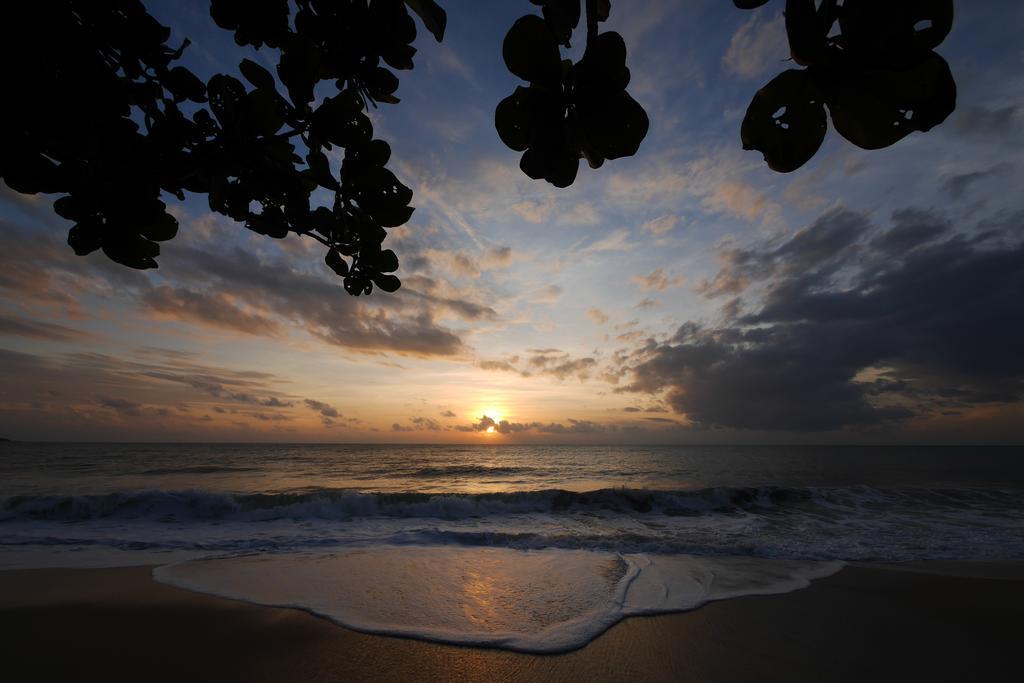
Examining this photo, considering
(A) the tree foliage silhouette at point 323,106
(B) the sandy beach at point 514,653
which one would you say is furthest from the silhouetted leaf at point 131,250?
(B) the sandy beach at point 514,653

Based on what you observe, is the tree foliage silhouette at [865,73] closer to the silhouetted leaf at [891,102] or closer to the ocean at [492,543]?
the silhouetted leaf at [891,102]

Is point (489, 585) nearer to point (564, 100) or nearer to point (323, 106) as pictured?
point (323, 106)

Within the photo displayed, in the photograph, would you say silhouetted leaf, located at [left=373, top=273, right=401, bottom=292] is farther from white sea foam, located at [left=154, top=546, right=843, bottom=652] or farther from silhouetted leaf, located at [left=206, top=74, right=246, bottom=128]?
white sea foam, located at [left=154, top=546, right=843, bottom=652]

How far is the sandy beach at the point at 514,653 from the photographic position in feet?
12.0

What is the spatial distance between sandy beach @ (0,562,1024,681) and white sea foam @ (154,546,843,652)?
0.26 meters

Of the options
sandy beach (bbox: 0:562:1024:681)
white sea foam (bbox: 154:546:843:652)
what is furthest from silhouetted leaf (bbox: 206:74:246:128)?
white sea foam (bbox: 154:546:843:652)

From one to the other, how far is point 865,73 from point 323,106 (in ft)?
3.59

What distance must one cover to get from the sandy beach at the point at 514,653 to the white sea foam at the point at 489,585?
26cm

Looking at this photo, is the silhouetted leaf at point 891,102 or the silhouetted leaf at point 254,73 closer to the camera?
the silhouetted leaf at point 891,102

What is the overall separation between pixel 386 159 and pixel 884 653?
592 cm

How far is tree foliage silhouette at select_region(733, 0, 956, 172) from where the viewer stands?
1.58 feet

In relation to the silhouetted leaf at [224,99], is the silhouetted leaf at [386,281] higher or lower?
lower

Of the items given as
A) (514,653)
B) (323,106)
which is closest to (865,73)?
(323,106)

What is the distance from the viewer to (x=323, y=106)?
1095 mm
